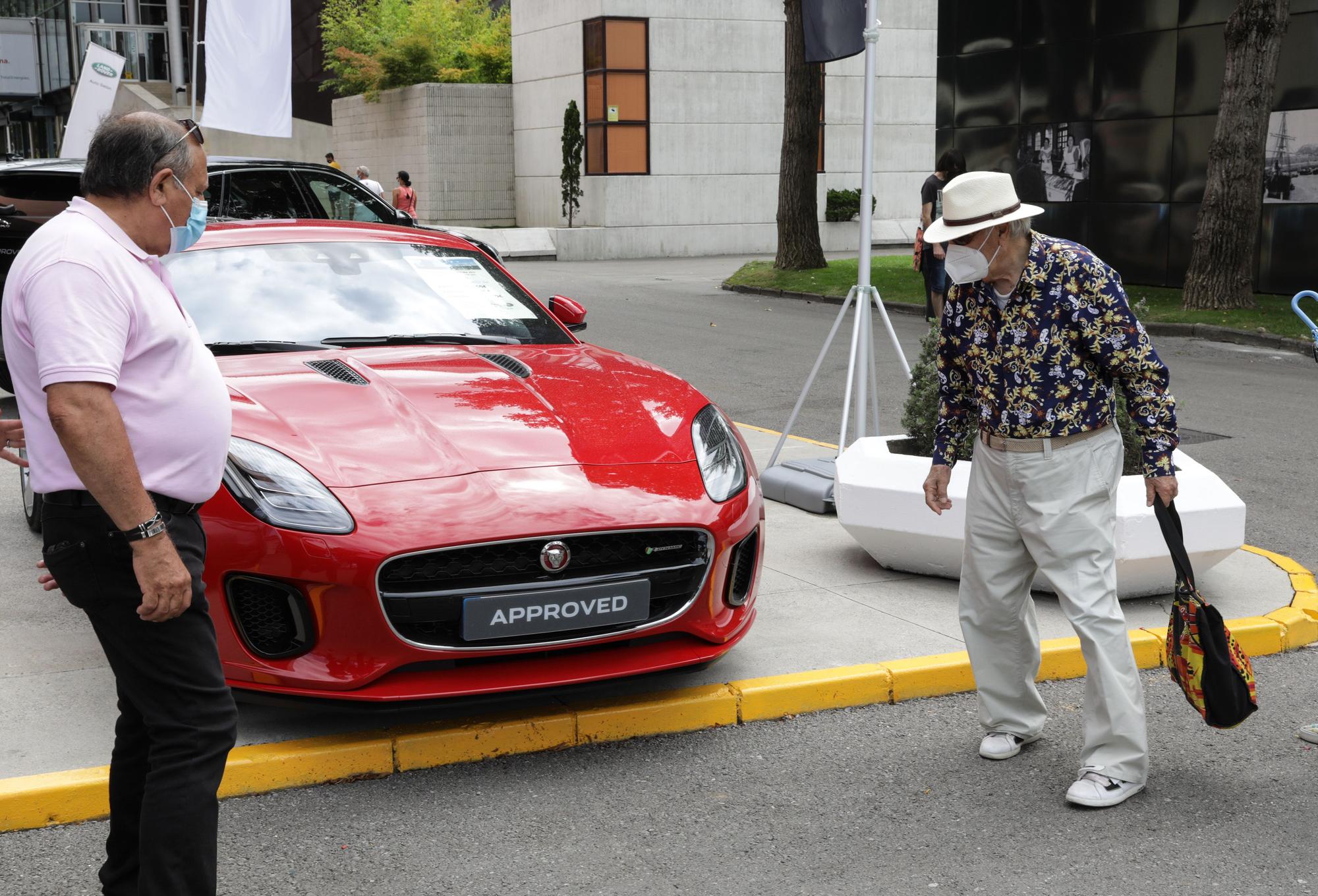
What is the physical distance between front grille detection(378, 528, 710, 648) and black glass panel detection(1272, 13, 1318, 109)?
55.5ft

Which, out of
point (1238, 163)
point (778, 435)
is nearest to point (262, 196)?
point (778, 435)

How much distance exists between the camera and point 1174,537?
12.8 ft

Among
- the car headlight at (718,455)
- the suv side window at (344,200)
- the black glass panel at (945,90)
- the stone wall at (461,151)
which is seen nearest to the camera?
the car headlight at (718,455)

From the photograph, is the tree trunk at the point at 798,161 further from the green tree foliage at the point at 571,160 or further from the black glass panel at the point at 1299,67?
the green tree foliage at the point at 571,160

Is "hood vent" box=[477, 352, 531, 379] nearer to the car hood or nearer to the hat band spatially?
the car hood

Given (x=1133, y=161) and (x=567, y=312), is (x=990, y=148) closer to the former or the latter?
(x=1133, y=161)

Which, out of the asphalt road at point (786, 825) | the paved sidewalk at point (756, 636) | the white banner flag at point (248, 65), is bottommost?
the asphalt road at point (786, 825)

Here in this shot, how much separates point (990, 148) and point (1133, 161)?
108 inches

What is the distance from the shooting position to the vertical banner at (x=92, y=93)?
52.3 ft

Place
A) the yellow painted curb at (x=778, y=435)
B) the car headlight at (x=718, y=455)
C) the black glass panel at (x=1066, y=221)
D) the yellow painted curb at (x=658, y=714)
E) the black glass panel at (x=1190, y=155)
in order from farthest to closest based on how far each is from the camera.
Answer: the black glass panel at (x=1066, y=221), the black glass panel at (x=1190, y=155), the yellow painted curb at (x=778, y=435), the car headlight at (x=718, y=455), the yellow painted curb at (x=658, y=714)

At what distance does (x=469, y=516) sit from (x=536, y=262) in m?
27.2

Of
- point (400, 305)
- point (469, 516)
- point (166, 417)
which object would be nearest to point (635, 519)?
point (469, 516)

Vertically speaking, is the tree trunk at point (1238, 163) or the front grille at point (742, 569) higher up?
the tree trunk at point (1238, 163)

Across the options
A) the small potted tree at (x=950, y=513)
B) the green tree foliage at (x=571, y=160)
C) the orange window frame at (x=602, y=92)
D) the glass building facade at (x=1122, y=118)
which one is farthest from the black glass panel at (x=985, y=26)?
the small potted tree at (x=950, y=513)
